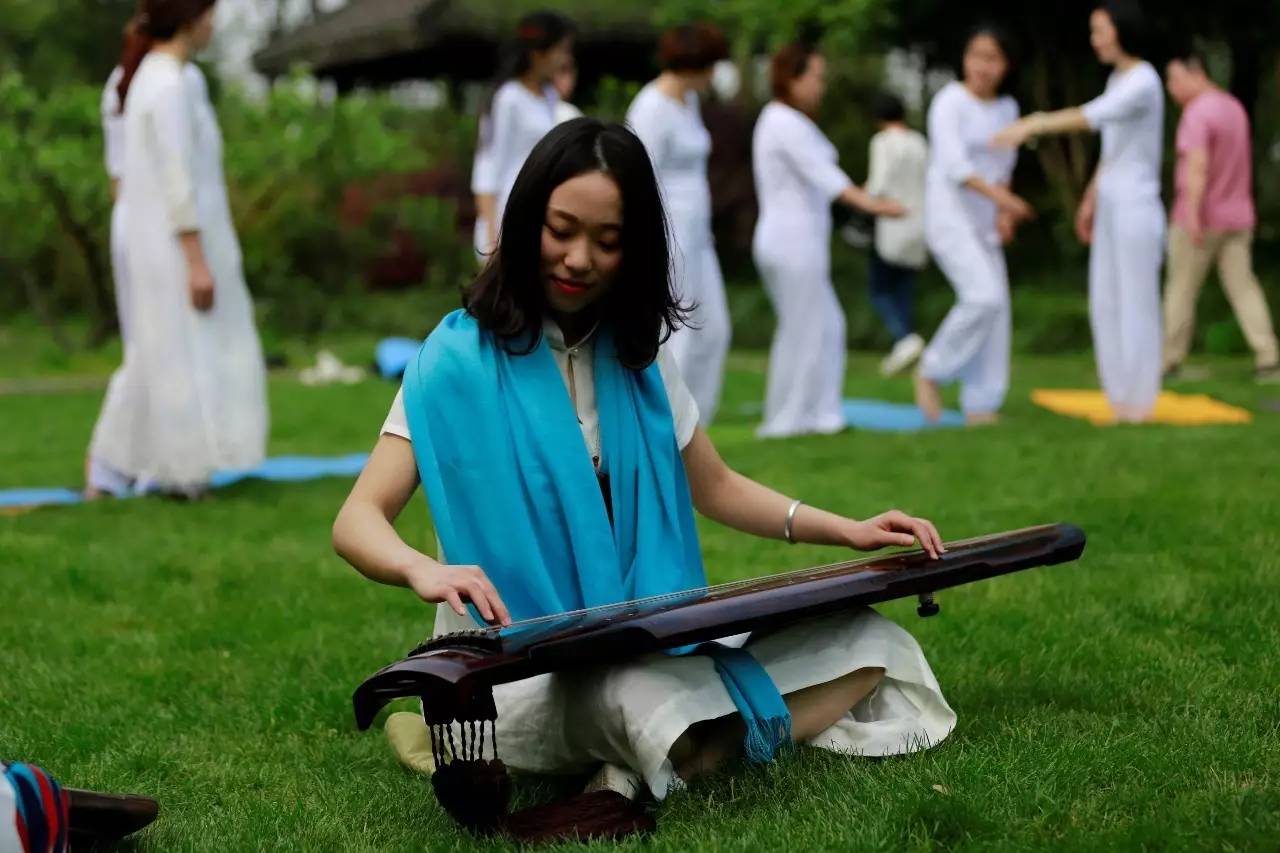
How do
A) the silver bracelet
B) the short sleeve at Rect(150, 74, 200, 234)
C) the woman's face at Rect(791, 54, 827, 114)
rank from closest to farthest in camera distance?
the silver bracelet < the short sleeve at Rect(150, 74, 200, 234) < the woman's face at Rect(791, 54, 827, 114)

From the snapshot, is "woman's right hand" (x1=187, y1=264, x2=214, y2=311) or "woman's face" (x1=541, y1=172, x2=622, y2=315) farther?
"woman's right hand" (x1=187, y1=264, x2=214, y2=311)

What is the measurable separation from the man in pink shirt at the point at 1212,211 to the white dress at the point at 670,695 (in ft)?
27.6

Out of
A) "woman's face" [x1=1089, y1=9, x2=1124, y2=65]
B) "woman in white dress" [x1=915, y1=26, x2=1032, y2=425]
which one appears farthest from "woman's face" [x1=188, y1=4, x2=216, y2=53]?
"woman's face" [x1=1089, y1=9, x2=1124, y2=65]

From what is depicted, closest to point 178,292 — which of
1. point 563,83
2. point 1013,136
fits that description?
point 563,83

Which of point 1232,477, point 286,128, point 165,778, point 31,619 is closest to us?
point 165,778

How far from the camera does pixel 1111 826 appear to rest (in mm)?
2846

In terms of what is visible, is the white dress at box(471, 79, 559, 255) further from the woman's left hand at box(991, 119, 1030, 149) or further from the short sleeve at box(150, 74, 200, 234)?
the woman's left hand at box(991, 119, 1030, 149)

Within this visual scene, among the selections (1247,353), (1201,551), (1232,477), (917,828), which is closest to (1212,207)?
(1247,353)

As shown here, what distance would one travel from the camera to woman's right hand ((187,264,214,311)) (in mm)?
7129

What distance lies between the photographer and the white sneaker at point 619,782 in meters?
3.06

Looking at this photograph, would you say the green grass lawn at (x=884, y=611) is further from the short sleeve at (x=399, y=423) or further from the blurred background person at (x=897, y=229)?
the blurred background person at (x=897, y=229)

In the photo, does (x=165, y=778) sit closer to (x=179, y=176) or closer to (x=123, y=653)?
(x=123, y=653)

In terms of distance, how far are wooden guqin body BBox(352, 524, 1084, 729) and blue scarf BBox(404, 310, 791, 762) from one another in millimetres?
154

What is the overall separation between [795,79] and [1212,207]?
12.2 ft
